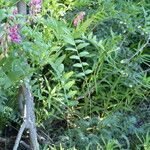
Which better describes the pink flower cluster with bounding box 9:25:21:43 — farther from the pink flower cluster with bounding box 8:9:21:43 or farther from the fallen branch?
the fallen branch

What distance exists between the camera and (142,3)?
1.94 meters

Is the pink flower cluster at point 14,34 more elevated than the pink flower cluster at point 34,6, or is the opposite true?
the pink flower cluster at point 34,6

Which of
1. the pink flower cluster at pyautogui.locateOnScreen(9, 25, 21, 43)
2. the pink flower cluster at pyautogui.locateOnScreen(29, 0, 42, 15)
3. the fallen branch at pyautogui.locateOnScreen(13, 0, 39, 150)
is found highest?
the pink flower cluster at pyautogui.locateOnScreen(29, 0, 42, 15)

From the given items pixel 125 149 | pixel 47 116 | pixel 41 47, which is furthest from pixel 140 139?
pixel 41 47

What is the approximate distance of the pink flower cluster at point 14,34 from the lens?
1.29 metres

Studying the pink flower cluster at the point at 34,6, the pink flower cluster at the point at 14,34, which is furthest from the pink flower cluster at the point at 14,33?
the pink flower cluster at the point at 34,6

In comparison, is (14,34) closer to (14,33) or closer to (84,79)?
(14,33)

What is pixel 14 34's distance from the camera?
1301 millimetres

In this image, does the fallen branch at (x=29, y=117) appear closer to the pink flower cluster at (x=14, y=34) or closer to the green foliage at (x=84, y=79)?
the green foliage at (x=84, y=79)

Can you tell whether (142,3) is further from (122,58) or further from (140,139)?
(140,139)

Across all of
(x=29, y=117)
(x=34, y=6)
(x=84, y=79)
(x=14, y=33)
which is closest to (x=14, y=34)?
(x=14, y=33)

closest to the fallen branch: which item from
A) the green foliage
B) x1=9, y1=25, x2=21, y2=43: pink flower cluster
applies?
the green foliage

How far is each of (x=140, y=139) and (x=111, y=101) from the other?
233 mm

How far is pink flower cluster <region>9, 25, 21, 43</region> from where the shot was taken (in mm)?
1291
